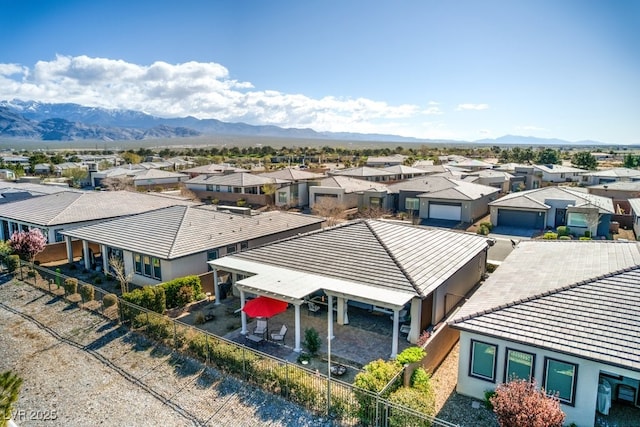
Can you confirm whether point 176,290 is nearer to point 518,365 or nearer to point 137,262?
point 137,262

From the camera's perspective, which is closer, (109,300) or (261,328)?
(261,328)

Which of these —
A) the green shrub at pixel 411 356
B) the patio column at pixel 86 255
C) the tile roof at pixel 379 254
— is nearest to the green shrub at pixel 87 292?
the patio column at pixel 86 255

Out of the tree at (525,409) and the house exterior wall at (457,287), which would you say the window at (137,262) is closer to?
the house exterior wall at (457,287)

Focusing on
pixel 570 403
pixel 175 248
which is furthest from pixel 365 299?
pixel 175 248

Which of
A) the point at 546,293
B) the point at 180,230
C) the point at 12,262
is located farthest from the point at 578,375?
the point at 12,262

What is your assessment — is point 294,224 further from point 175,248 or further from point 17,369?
point 17,369

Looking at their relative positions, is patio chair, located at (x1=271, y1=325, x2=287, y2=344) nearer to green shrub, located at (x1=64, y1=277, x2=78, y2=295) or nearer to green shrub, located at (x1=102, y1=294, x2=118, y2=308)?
green shrub, located at (x1=102, y1=294, x2=118, y2=308)
